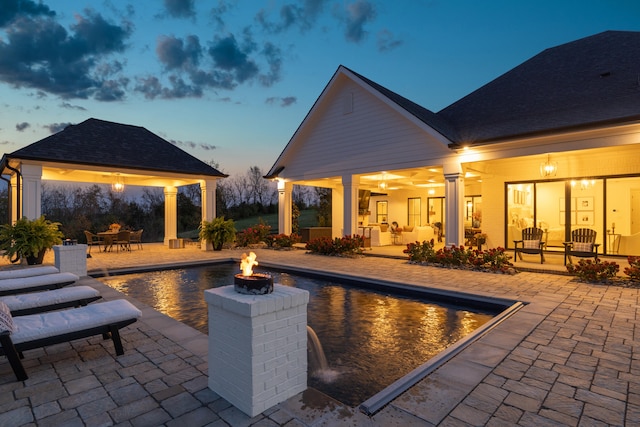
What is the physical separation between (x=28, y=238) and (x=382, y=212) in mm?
16788

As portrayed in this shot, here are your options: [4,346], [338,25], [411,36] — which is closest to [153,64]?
[338,25]

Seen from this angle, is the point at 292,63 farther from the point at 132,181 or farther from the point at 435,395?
the point at 435,395

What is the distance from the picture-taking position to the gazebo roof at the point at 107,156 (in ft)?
36.9

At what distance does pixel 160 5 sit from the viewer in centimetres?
1229

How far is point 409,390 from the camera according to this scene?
281cm

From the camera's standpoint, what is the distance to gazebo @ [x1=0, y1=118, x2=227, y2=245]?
35.5 ft

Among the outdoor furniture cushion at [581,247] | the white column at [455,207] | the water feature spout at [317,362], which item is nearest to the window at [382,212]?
the white column at [455,207]

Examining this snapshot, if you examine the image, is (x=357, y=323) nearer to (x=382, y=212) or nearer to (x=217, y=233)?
(x=217, y=233)

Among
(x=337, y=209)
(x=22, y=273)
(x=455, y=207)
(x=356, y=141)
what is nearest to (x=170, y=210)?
(x=337, y=209)

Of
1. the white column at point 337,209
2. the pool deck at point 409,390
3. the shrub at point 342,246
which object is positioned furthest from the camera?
the white column at point 337,209

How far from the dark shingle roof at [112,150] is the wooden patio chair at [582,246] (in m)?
13.1

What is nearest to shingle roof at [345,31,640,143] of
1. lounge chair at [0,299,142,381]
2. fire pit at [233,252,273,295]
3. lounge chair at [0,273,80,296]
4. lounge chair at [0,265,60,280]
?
fire pit at [233,252,273,295]

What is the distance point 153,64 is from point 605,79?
1785 cm

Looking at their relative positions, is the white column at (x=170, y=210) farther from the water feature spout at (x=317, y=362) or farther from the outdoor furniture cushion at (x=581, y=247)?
the outdoor furniture cushion at (x=581, y=247)
